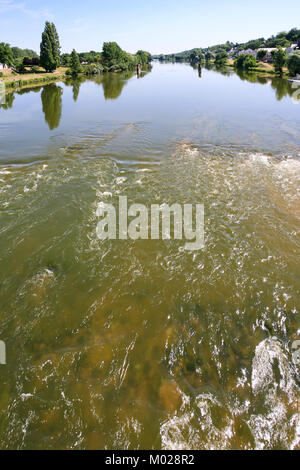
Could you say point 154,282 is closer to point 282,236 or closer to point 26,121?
point 282,236

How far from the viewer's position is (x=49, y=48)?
82312 millimetres

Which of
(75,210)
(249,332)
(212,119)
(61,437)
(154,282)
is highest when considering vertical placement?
(212,119)

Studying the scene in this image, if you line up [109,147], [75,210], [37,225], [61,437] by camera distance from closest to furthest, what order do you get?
1. [61,437]
2. [37,225]
3. [75,210]
4. [109,147]

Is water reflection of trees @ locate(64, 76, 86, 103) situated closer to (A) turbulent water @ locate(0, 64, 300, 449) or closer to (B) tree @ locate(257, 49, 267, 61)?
(A) turbulent water @ locate(0, 64, 300, 449)

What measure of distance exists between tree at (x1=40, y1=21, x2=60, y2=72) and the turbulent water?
91.1 m

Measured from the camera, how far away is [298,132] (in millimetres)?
23844

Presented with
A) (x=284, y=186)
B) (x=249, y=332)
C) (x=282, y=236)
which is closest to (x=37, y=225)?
(x=249, y=332)

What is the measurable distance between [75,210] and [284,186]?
11.8m

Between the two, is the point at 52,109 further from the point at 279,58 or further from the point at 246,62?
the point at 246,62

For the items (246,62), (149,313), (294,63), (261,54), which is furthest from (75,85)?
(261,54)

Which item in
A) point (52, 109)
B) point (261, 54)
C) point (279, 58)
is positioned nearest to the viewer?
point (52, 109)

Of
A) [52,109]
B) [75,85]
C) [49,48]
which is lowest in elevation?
[52,109]

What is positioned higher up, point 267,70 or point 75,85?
point 267,70

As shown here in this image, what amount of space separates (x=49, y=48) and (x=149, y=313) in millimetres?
107566
